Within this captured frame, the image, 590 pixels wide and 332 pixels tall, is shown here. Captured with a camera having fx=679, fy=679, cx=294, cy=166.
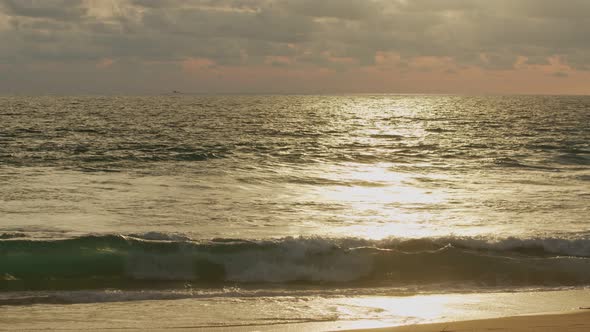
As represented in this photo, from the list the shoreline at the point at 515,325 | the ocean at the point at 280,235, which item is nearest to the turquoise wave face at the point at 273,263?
the ocean at the point at 280,235

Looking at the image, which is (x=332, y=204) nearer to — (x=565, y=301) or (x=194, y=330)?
(x=565, y=301)

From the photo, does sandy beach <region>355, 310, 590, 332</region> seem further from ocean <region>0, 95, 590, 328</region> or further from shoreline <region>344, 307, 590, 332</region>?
ocean <region>0, 95, 590, 328</region>

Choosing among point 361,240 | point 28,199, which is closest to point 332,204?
point 361,240

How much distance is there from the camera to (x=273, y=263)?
12.1 metres

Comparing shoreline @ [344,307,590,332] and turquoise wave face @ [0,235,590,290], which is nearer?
shoreline @ [344,307,590,332]

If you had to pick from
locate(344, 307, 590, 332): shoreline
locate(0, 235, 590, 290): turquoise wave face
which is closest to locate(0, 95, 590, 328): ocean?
locate(0, 235, 590, 290): turquoise wave face

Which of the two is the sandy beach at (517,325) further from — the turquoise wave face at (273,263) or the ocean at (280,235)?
the turquoise wave face at (273,263)

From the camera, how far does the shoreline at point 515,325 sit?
24.6 feet

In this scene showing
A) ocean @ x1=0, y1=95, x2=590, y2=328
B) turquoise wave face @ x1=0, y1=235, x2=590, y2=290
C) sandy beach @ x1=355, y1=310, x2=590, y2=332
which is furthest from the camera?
turquoise wave face @ x1=0, y1=235, x2=590, y2=290

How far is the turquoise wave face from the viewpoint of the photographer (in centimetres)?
1149

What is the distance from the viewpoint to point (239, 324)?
8.27 metres

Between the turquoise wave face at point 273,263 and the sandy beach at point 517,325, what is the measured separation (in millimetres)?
3053

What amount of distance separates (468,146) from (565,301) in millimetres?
29093

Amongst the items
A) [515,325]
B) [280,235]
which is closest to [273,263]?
[280,235]
